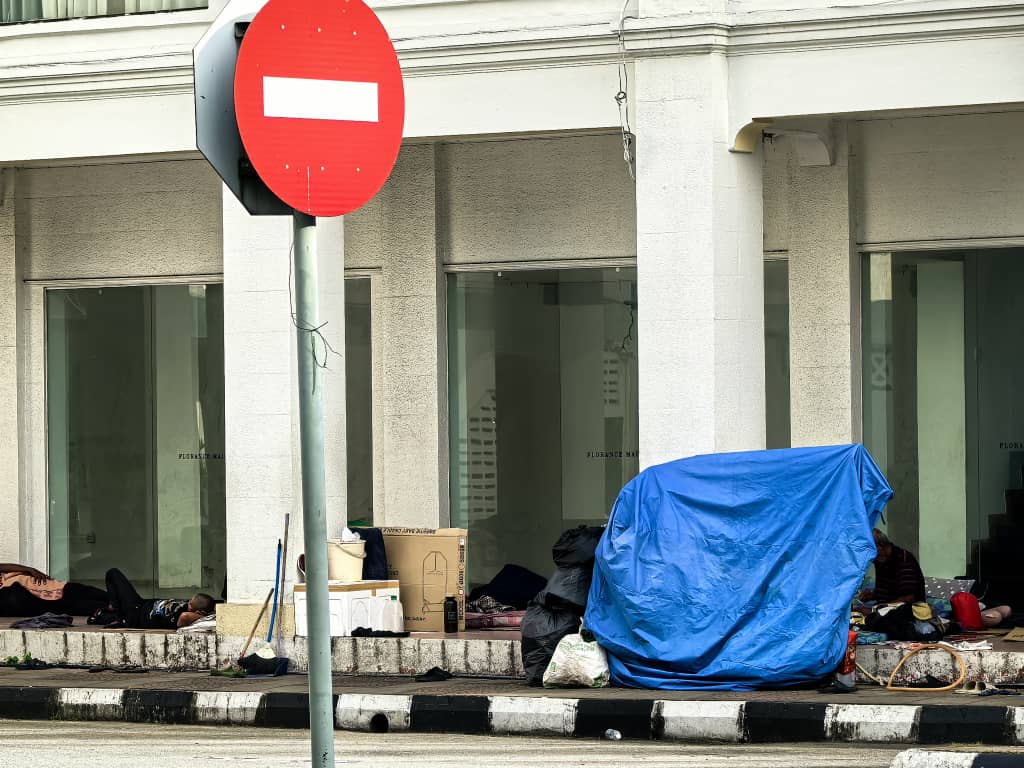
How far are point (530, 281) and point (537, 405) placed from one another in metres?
1.04

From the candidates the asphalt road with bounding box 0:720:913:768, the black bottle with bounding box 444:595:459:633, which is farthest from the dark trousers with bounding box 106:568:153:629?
the asphalt road with bounding box 0:720:913:768

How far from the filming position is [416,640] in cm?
1257

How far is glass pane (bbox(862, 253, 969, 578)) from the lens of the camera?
46.8 ft

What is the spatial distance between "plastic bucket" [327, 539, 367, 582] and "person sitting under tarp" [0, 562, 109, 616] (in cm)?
303

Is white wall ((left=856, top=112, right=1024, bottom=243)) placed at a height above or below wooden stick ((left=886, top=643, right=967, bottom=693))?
above

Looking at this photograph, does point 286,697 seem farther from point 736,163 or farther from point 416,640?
point 736,163

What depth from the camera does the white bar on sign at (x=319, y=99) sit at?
418 centimetres

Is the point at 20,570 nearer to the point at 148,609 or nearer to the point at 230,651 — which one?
the point at 148,609

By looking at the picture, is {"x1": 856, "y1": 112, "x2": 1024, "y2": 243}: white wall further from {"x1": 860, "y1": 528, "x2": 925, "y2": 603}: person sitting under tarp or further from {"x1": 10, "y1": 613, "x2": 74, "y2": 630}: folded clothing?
{"x1": 10, "y1": 613, "x2": 74, "y2": 630}: folded clothing

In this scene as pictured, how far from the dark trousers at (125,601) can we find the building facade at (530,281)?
751mm

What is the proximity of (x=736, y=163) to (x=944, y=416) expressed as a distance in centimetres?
306

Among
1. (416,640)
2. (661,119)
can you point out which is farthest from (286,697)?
(661,119)

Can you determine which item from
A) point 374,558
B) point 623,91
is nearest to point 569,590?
point 374,558

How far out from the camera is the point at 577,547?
12141 millimetres
